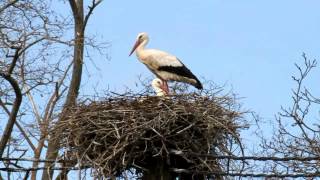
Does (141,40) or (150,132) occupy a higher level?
(141,40)

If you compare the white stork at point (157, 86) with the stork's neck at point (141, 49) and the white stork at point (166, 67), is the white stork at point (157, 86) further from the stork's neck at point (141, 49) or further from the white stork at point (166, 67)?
the stork's neck at point (141, 49)

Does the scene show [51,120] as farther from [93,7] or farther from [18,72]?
[93,7]

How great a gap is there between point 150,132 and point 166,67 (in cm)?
397

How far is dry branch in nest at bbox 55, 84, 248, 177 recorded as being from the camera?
8195mm

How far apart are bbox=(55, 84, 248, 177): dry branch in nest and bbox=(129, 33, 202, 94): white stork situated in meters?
2.75

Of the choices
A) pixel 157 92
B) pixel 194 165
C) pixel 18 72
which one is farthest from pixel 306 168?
pixel 18 72

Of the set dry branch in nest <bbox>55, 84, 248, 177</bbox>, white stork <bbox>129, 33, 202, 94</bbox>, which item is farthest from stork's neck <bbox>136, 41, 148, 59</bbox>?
dry branch in nest <bbox>55, 84, 248, 177</bbox>

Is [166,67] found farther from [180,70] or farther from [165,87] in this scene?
[165,87]

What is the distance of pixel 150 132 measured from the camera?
845 centimetres

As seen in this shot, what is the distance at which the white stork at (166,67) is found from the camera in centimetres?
1221

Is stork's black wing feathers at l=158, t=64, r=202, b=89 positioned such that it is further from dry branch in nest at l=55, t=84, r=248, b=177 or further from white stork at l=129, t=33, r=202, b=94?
dry branch in nest at l=55, t=84, r=248, b=177

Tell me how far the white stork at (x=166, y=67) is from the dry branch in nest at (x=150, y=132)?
275 centimetres

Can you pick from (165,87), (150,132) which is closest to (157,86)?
(165,87)

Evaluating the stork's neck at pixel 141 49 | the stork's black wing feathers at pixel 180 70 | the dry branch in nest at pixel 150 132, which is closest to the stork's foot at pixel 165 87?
the stork's black wing feathers at pixel 180 70
